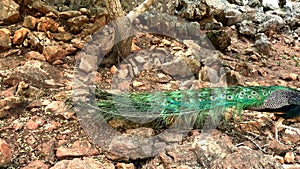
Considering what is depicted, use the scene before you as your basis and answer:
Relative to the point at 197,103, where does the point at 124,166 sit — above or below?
below

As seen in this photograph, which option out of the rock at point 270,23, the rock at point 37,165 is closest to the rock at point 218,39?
the rock at point 270,23

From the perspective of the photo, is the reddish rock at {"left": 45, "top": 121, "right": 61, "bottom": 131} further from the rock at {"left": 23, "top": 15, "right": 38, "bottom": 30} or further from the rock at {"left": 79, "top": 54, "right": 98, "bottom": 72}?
the rock at {"left": 23, "top": 15, "right": 38, "bottom": 30}

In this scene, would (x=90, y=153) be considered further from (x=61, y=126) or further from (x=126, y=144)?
(x=61, y=126)

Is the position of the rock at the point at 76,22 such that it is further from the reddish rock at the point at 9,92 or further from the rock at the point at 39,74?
the reddish rock at the point at 9,92

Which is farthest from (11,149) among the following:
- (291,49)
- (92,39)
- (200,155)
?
(291,49)

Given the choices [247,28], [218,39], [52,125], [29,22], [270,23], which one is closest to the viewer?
[52,125]

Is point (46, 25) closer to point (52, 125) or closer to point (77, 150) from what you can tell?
point (52, 125)

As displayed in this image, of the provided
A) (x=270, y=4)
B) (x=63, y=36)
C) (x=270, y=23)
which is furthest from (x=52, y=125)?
(x=270, y=4)
